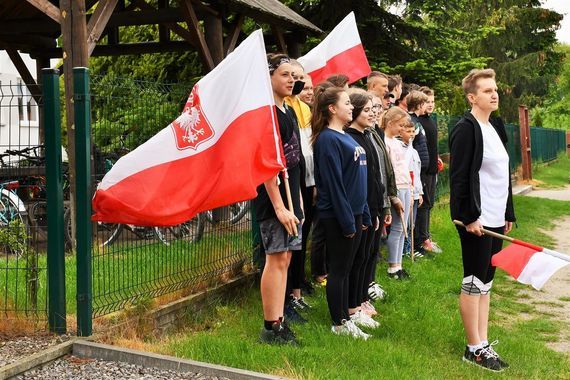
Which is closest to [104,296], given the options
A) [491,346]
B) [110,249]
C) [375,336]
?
[110,249]

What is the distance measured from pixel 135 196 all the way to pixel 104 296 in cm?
97

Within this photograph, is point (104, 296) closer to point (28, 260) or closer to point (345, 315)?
point (28, 260)

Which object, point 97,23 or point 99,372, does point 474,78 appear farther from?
point 97,23

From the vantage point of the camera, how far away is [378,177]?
21.7 ft

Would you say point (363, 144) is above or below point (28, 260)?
above

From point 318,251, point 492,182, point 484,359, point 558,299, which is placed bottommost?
point 558,299

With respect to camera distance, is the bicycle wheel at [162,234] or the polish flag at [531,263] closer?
the polish flag at [531,263]

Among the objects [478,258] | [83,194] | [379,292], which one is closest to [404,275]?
[379,292]

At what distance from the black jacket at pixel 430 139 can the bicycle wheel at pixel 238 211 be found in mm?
3038

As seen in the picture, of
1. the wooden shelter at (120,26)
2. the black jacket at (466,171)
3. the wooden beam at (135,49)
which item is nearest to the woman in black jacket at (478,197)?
the black jacket at (466,171)

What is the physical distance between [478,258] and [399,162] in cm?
284

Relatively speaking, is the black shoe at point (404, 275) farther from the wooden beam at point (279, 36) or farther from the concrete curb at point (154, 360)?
the wooden beam at point (279, 36)

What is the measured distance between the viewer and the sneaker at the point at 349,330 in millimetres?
5793

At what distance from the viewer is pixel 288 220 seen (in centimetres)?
528
